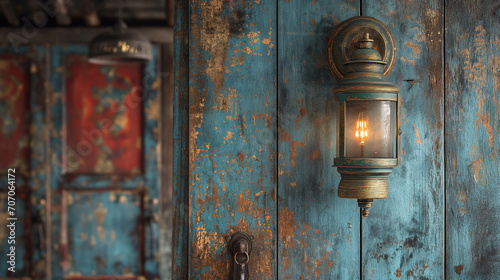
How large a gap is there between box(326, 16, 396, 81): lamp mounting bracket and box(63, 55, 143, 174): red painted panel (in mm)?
2347

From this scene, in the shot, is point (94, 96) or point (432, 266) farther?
point (94, 96)

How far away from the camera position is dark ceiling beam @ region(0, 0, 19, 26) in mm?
3147

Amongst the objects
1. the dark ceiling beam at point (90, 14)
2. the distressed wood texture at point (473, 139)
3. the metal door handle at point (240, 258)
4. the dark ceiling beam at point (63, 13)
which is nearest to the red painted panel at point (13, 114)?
the dark ceiling beam at point (63, 13)

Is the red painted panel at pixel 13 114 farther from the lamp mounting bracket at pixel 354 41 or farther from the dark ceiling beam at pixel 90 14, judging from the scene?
the lamp mounting bracket at pixel 354 41

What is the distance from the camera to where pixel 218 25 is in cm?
136

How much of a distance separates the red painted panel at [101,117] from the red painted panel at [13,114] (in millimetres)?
355

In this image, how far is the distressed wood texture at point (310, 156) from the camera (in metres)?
1.35

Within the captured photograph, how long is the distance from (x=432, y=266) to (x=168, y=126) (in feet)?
8.06

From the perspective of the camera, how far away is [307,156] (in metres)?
1.37

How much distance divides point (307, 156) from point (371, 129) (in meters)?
0.25

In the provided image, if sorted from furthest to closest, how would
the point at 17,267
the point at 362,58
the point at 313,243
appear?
the point at 17,267 → the point at 313,243 → the point at 362,58

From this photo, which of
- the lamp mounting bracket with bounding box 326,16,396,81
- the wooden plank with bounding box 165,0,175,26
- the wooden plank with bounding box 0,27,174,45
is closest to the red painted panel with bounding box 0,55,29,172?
the wooden plank with bounding box 0,27,174,45

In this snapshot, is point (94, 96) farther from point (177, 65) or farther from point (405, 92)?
point (405, 92)

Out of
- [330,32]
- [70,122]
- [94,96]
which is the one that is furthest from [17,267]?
[330,32]
